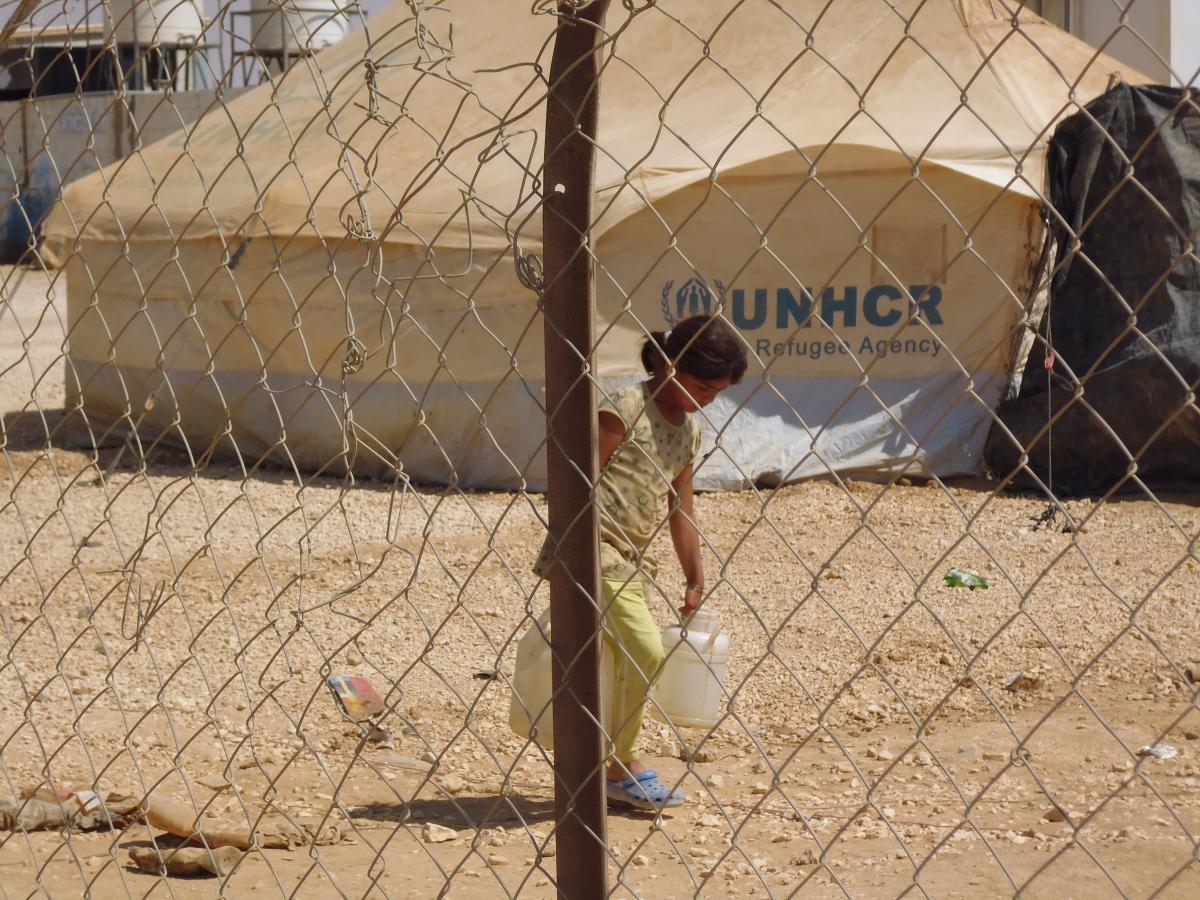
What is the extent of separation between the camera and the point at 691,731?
4.17 m

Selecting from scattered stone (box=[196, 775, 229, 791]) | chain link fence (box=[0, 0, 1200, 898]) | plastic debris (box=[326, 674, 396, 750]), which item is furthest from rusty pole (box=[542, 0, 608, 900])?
plastic debris (box=[326, 674, 396, 750])

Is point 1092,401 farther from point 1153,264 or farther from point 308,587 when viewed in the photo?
point 308,587

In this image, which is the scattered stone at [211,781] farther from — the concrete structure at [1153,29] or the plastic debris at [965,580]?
the concrete structure at [1153,29]

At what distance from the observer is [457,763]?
161 inches

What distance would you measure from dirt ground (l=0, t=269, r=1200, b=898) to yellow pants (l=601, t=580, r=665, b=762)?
0.75ft

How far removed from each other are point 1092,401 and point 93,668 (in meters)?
5.02

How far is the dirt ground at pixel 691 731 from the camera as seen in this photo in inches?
105

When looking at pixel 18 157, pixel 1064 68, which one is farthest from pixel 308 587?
pixel 18 157

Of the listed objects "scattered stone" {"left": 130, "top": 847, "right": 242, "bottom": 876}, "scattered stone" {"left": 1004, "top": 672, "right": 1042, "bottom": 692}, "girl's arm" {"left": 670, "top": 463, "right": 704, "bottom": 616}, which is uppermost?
"girl's arm" {"left": 670, "top": 463, "right": 704, "bottom": 616}

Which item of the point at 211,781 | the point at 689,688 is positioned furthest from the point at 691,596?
the point at 211,781

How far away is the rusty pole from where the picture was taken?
177 centimetres

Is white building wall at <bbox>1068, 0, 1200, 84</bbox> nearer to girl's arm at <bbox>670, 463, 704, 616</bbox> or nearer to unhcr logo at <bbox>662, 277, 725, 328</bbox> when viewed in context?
unhcr logo at <bbox>662, 277, 725, 328</bbox>

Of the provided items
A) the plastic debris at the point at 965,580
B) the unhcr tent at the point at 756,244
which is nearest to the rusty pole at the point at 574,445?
the plastic debris at the point at 965,580

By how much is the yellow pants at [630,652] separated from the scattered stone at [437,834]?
447 millimetres
